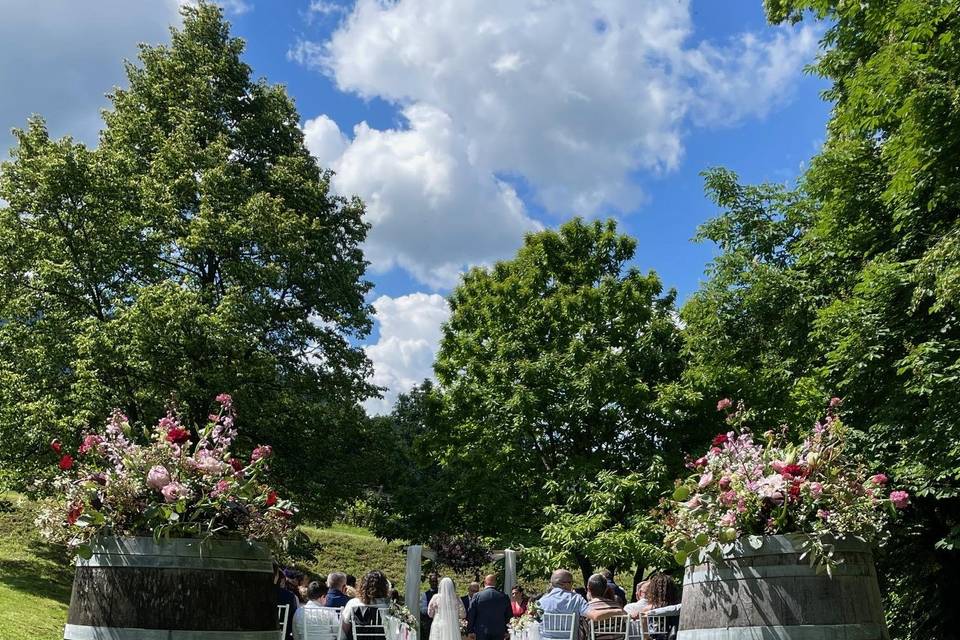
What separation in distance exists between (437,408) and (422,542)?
11.8 feet

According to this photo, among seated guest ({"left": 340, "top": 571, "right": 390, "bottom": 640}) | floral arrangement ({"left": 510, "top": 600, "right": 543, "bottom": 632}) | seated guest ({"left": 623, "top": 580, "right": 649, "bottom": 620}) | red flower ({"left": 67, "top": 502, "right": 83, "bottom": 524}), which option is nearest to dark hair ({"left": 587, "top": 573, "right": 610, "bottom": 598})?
seated guest ({"left": 623, "top": 580, "right": 649, "bottom": 620})

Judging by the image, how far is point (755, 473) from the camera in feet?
15.5

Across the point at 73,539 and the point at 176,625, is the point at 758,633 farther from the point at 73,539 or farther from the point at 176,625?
the point at 73,539

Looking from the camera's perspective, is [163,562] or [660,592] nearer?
[163,562]

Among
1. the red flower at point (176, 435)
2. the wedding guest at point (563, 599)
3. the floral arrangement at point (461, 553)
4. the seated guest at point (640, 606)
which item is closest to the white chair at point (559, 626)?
the wedding guest at point (563, 599)

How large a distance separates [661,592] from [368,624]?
312cm

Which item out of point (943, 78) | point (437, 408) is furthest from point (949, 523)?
point (437, 408)

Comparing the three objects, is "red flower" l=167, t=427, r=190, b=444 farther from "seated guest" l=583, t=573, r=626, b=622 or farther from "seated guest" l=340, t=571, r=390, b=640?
"seated guest" l=583, t=573, r=626, b=622

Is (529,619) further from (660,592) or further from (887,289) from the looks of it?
(887,289)

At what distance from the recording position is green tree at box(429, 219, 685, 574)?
1898cm

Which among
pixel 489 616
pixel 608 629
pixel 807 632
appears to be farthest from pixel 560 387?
pixel 807 632

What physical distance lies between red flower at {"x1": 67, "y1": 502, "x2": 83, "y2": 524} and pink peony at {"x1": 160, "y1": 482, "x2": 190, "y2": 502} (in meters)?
0.48

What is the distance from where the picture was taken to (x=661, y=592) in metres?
8.02

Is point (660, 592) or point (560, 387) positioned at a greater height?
point (560, 387)
